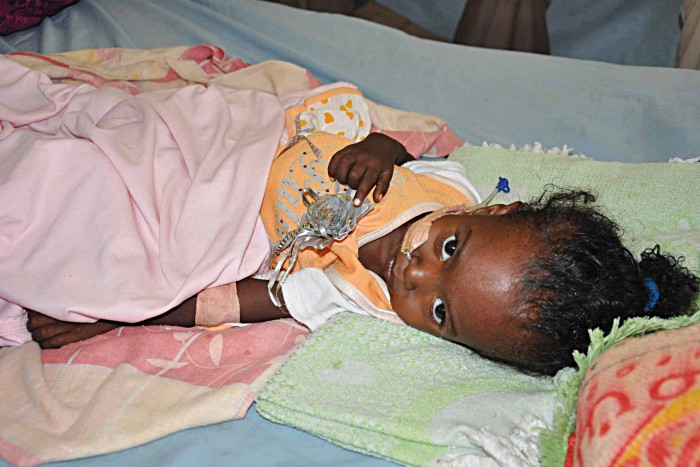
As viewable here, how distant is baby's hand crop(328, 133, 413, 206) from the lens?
124cm

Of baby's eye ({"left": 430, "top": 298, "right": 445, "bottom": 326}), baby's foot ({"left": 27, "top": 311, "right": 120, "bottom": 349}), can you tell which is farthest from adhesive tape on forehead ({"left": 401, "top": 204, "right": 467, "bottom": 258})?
baby's foot ({"left": 27, "top": 311, "right": 120, "bottom": 349})

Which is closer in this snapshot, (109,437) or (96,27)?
(109,437)

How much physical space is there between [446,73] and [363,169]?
70cm

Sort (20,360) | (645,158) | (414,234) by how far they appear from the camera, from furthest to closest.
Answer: (645,158) → (414,234) → (20,360)

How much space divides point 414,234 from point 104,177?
599mm

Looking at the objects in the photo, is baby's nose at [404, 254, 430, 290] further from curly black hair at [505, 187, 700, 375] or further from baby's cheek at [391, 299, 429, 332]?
curly black hair at [505, 187, 700, 375]

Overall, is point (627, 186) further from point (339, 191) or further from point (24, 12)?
point (24, 12)

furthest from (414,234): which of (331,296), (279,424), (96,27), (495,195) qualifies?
(96,27)

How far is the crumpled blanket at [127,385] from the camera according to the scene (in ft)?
3.33

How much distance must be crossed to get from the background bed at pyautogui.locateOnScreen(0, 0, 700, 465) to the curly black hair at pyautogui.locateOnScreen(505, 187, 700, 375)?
1.93 feet

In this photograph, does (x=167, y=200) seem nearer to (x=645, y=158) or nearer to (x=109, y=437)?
(x=109, y=437)

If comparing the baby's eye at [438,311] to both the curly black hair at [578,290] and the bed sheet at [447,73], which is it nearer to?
the curly black hair at [578,290]

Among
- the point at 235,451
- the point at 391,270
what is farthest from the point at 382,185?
the point at 235,451

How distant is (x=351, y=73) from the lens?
182 cm
